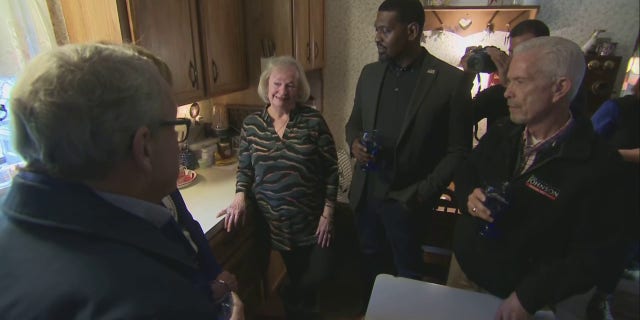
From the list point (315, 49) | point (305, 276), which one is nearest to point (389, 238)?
point (305, 276)

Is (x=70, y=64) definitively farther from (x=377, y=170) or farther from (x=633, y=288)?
(x=377, y=170)

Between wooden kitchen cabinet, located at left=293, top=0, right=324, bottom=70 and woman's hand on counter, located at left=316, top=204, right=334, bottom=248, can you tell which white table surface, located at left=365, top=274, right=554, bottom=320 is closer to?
woman's hand on counter, located at left=316, top=204, right=334, bottom=248

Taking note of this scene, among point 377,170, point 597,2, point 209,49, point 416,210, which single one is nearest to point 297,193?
point 377,170

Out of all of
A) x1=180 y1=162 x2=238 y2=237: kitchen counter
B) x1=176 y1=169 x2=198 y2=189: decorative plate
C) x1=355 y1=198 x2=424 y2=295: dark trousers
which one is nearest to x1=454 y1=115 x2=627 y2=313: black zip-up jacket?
x1=355 y1=198 x2=424 y2=295: dark trousers

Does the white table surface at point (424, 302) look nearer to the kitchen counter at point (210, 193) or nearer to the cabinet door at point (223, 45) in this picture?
the kitchen counter at point (210, 193)

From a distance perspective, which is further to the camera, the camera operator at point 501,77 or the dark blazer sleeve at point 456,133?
the dark blazer sleeve at point 456,133

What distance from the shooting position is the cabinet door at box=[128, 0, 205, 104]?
1.19 metres

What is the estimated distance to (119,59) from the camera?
1.68ft

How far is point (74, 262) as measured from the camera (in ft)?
1.46

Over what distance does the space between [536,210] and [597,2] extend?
306 millimetres

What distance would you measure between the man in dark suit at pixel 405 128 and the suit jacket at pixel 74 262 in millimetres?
934

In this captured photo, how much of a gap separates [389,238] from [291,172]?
0.51m

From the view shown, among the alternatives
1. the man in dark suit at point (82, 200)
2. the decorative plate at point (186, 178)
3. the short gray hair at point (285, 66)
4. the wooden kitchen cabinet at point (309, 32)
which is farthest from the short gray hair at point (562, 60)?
the wooden kitchen cabinet at point (309, 32)

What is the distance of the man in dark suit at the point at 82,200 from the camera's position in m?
0.44
